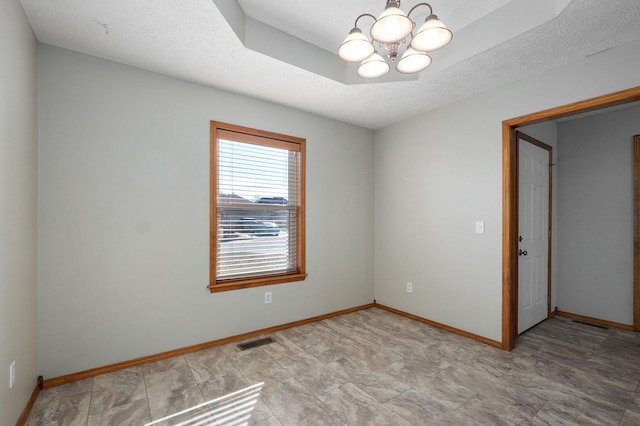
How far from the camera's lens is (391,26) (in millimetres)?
1560

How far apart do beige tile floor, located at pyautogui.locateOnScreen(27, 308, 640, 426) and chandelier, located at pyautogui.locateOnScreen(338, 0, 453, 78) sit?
221 cm

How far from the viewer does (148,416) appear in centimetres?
189

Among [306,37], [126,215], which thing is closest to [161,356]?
[126,215]

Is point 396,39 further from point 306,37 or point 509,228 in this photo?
point 509,228

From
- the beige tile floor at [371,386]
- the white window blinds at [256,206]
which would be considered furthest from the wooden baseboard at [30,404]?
the white window blinds at [256,206]

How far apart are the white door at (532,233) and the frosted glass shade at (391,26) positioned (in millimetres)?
2258

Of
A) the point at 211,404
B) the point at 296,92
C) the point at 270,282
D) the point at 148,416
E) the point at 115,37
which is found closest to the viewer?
the point at 148,416

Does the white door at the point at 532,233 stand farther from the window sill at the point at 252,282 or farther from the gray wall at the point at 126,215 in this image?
the gray wall at the point at 126,215

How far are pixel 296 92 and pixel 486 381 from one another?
9.89 feet

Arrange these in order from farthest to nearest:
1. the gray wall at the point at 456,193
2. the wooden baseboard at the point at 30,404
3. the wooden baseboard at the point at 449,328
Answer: the wooden baseboard at the point at 449,328, the gray wall at the point at 456,193, the wooden baseboard at the point at 30,404

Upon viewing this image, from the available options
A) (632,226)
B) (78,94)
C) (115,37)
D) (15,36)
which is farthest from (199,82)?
(632,226)

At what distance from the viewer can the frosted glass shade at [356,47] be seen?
1718 millimetres

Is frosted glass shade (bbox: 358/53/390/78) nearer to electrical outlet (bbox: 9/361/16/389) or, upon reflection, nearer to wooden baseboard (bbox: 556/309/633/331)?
electrical outlet (bbox: 9/361/16/389)

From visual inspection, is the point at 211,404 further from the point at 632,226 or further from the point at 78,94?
the point at 632,226
